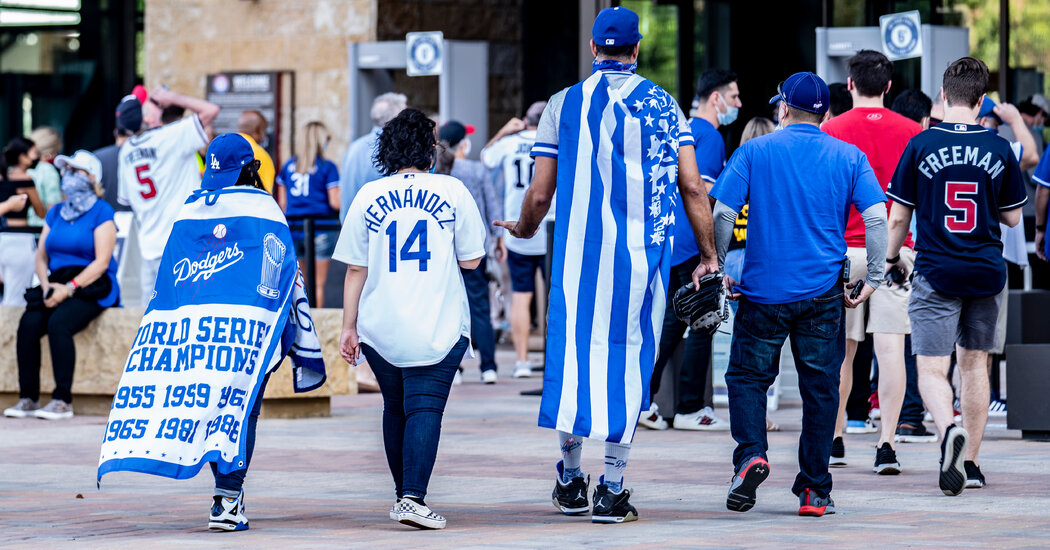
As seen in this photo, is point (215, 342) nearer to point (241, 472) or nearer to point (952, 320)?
point (241, 472)

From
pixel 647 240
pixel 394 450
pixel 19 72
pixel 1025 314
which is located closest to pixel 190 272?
pixel 394 450

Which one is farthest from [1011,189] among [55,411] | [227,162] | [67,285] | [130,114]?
[130,114]

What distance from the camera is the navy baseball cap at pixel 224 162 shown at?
7148 mm

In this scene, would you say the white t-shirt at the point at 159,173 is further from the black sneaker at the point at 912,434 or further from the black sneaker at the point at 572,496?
the black sneaker at the point at 572,496

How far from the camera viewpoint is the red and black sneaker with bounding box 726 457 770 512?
6945 millimetres

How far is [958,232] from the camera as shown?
7.97 m

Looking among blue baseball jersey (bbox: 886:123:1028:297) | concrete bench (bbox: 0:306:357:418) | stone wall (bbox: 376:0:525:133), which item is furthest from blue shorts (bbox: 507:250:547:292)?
blue baseball jersey (bbox: 886:123:1028:297)

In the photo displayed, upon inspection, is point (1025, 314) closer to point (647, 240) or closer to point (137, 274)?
point (647, 240)

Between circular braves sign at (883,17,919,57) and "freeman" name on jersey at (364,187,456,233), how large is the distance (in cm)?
810

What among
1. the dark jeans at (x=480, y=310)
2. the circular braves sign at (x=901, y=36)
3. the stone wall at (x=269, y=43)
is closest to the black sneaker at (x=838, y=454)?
the dark jeans at (x=480, y=310)

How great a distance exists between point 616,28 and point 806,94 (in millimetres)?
913

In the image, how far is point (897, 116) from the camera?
359 inches

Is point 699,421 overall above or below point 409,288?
below

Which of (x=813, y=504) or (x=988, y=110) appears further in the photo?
(x=988, y=110)
